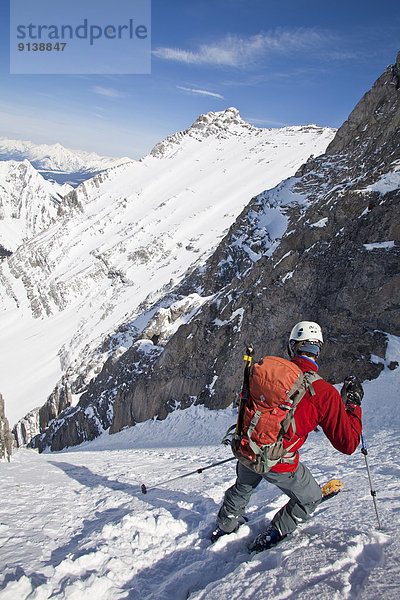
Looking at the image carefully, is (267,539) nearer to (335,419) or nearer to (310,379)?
(335,419)

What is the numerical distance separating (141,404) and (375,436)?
840 inches

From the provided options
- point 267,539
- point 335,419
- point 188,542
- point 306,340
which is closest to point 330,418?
point 335,419

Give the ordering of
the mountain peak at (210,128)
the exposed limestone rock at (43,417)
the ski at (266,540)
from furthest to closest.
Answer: the mountain peak at (210,128) < the exposed limestone rock at (43,417) < the ski at (266,540)

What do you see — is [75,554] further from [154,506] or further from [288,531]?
[288,531]

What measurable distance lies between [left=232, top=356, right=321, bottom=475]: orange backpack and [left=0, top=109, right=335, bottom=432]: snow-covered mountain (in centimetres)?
5162

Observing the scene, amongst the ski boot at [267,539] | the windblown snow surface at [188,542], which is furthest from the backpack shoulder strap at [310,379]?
the ski boot at [267,539]

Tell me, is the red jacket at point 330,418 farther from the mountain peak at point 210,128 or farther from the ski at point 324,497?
the mountain peak at point 210,128

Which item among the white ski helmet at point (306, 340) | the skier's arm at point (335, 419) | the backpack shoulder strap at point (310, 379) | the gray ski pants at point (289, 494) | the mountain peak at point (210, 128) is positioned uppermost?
the mountain peak at point (210, 128)

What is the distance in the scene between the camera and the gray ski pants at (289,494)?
3.88 meters

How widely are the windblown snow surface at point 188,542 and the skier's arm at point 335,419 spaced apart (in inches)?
40.0

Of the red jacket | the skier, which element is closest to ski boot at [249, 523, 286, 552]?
the skier

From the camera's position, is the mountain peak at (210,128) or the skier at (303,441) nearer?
the skier at (303,441)

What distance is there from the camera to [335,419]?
3.58 m

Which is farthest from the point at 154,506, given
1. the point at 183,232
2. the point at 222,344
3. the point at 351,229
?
the point at 183,232
